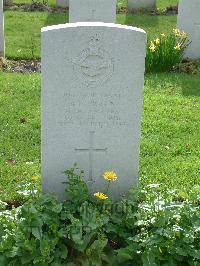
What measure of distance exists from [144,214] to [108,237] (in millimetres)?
303

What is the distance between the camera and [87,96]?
155 inches

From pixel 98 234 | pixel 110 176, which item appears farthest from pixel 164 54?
pixel 98 234

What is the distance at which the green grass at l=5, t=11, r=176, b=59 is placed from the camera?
9.38 meters

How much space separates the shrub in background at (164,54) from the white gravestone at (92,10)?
31.7 inches

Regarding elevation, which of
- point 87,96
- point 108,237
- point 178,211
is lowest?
point 108,237

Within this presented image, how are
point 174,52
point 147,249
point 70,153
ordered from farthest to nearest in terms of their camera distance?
point 174,52 < point 70,153 < point 147,249

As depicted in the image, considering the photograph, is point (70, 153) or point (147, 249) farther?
point (70, 153)

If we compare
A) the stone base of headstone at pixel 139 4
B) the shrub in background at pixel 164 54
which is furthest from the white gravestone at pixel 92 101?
the stone base of headstone at pixel 139 4

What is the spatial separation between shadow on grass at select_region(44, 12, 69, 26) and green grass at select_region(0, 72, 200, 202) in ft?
13.7

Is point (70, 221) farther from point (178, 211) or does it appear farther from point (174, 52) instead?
point (174, 52)

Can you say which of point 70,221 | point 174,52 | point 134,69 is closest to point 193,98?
point 174,52

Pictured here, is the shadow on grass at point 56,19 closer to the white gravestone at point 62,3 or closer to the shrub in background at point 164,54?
the white gravestone at point 62,3

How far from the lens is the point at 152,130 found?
19.7ft

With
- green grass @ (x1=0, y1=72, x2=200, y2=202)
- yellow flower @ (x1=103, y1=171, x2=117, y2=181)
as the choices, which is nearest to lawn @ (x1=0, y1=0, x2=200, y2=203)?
green grass @ (x1=0, y1=72, x2=200, y2=202)
